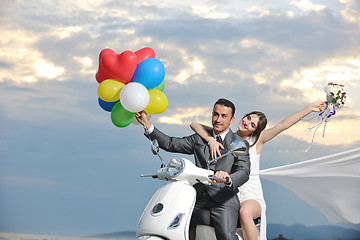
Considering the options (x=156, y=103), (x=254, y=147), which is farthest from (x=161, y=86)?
(x=254, y=147)

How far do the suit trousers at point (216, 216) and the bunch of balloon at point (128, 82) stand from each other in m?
0.96

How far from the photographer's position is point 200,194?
3256mm

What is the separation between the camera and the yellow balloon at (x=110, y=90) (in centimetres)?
390

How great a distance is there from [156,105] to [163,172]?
0.96 m

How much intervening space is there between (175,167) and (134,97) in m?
0.89

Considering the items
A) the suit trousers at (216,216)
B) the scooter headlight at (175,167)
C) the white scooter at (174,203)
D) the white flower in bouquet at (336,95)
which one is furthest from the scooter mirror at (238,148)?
the white flower in bouquet at (336,95)

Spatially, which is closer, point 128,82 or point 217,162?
point 217,162

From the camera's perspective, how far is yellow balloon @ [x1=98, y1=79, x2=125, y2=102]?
154 inches

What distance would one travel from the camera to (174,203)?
2949mm

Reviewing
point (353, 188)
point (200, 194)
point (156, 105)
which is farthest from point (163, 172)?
point (353, 188)

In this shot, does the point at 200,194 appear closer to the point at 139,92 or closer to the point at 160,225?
the point at 160,225

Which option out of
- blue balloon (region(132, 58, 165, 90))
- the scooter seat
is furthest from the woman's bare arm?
the scooter seat

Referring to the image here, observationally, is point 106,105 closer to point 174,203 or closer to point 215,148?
point 215,148

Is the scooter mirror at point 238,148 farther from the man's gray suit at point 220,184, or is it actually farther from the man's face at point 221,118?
the man's face at point 221,118
